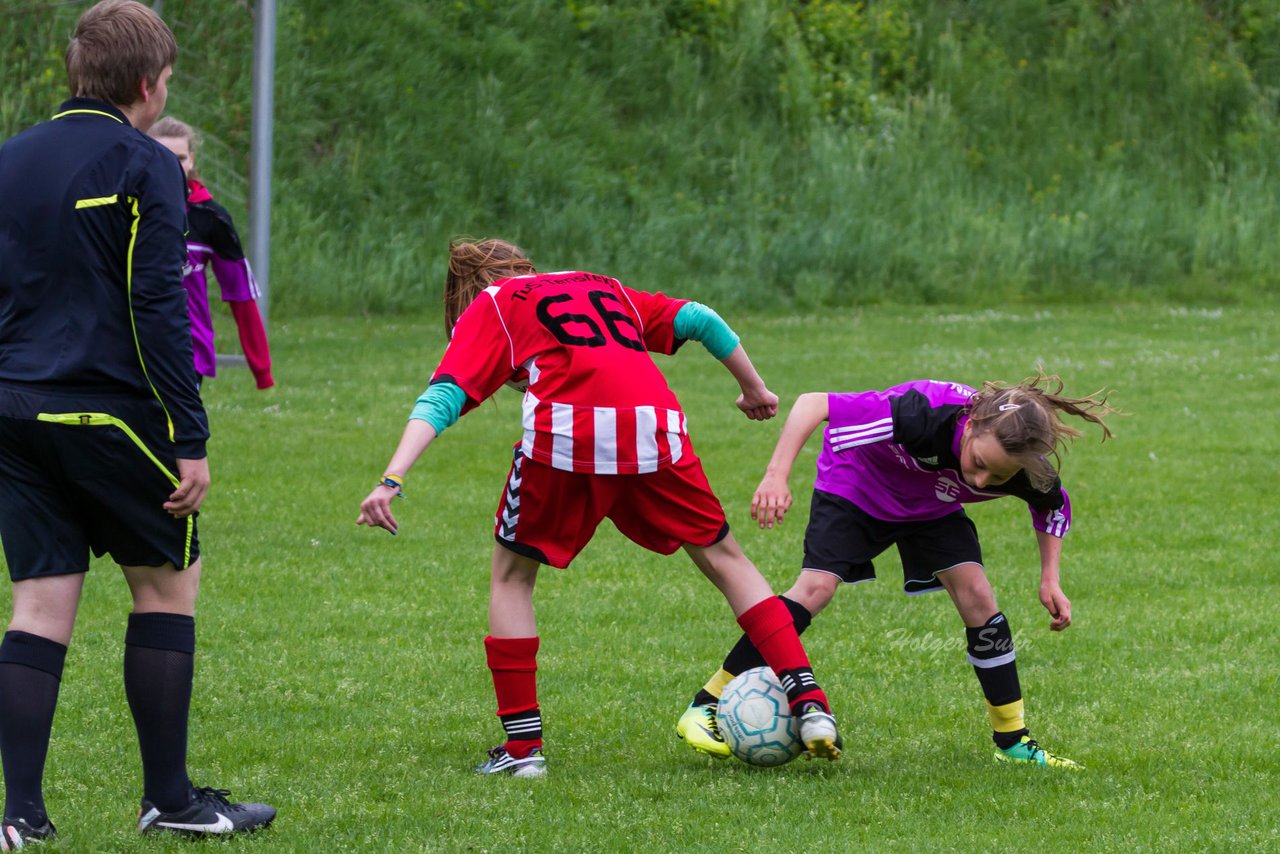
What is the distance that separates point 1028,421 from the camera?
4691 mm

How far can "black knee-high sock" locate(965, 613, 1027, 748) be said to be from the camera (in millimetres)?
5211

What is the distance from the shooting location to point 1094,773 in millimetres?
5008

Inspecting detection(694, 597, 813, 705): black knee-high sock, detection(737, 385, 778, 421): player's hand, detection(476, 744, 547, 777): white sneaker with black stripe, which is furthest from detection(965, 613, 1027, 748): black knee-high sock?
detection(476, 744, 547, 777): white sneaker with black stripe

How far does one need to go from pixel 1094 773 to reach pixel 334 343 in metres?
13.9

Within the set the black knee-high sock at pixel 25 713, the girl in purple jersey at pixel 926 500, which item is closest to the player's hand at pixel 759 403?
the girl in purple jersey at pixel 926 500

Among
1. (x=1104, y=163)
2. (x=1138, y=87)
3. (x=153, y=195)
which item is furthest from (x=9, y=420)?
(x=1138, y=87)

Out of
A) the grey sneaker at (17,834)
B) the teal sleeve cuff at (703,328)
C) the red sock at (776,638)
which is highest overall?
the teal sleeve cuff at (703,328)

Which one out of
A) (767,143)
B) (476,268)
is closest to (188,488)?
(476,268)

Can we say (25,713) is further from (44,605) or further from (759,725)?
(759,725)

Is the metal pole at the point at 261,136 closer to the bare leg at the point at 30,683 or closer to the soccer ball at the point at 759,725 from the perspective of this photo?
the soccer ball at the point at 759,725

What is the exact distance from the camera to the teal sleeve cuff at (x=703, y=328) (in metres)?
5.06

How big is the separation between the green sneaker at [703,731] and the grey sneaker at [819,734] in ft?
1.38

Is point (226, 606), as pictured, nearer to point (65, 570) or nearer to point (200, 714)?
point (200, 714)

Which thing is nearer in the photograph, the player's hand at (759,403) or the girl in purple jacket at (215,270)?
the player's hand at (759,403)
